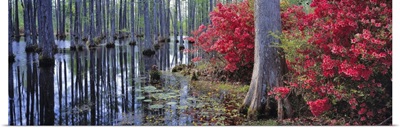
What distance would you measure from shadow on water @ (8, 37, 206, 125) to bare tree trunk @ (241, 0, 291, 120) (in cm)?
105

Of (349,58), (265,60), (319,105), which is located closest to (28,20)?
(265,60)

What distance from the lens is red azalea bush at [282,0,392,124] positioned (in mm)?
3990

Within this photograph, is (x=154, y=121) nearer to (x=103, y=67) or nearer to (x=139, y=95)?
(x=139, y=95)

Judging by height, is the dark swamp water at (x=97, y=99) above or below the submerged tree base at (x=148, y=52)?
below

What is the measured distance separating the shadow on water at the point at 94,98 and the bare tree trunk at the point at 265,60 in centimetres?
105

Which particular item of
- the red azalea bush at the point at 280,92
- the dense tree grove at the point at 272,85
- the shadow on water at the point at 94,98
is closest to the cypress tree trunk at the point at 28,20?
the shadow on water at the point at 94,98

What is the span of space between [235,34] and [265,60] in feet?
8.03

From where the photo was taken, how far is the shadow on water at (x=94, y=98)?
5.43 metres

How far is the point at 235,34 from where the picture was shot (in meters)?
7.53

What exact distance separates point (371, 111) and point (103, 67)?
9.74 m

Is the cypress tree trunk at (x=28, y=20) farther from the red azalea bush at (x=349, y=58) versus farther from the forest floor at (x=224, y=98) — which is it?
the red azalea bush at (x=349, y=58)

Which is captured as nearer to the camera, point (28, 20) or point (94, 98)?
point (94, 98)

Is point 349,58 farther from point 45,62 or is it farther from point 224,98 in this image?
point 45,62

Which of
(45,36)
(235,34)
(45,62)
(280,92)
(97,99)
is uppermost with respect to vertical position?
(45,36)
